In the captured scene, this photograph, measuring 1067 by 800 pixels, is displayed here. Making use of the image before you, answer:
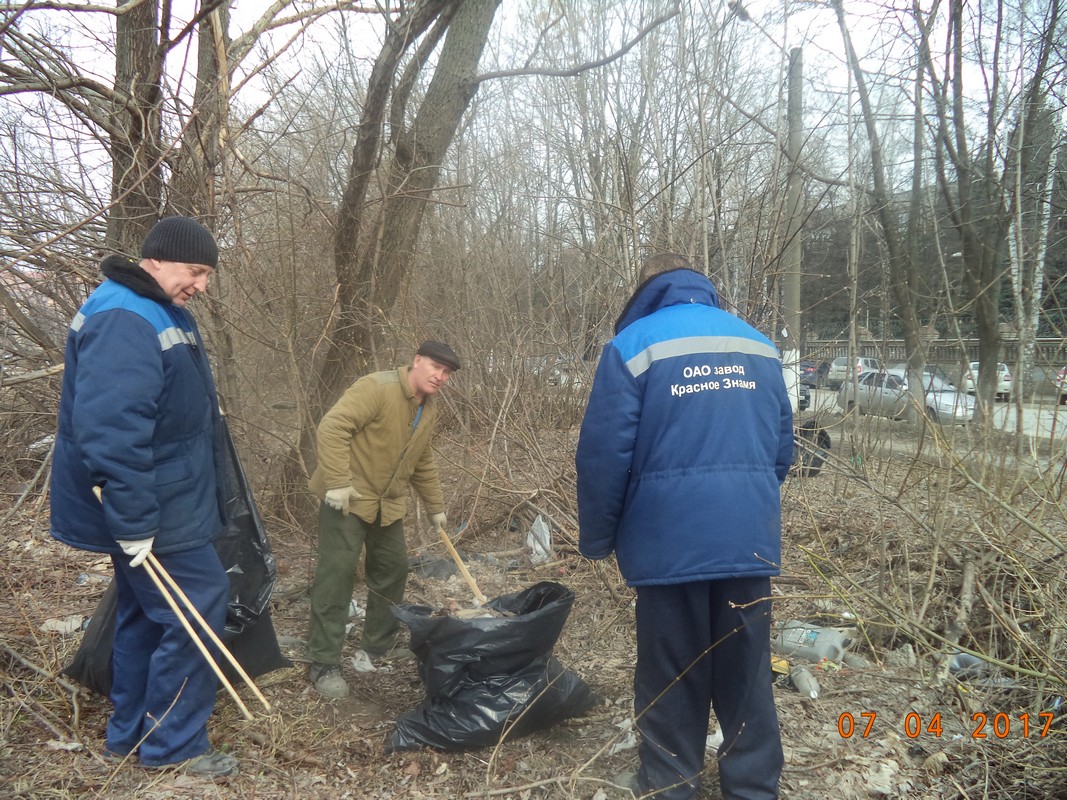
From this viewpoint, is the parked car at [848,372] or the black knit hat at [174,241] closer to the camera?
the black knit hat at [174,241]

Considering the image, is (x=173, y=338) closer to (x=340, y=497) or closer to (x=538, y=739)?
(x=340, y=497)

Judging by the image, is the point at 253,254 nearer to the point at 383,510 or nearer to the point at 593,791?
the point at 383,510

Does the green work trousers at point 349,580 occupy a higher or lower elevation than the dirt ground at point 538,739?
higher

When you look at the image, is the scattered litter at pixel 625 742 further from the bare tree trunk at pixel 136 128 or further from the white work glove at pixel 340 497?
the bare tree trunk at pixel 136 128

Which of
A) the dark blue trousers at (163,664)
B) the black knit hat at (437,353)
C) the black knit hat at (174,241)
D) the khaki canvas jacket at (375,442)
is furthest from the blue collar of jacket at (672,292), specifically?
the dark blue trousers at (163,664)

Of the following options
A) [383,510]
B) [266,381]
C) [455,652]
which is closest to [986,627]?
[455,652]

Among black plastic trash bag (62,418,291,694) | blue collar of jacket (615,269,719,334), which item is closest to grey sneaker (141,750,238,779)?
black plastic trash bag (62,418,291,694)

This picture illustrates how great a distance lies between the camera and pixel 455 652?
2738mm

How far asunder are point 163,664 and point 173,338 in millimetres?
1127

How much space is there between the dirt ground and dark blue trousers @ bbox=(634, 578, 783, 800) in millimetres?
218

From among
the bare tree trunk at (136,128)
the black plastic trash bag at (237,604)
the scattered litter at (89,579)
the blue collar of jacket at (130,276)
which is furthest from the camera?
the scattered litter at (89,579)

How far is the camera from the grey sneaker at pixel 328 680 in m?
3.29

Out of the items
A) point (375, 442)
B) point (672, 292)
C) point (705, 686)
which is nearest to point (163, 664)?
point (375, 442)

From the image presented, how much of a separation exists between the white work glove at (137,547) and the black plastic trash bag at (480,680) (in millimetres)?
933
